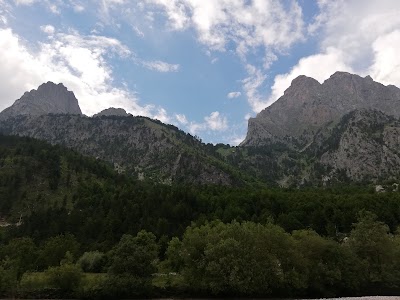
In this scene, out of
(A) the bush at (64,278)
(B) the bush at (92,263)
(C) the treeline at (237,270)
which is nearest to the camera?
(C) the treeline at (237,270)

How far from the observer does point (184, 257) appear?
94.0 meters

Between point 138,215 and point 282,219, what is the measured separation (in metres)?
66.4

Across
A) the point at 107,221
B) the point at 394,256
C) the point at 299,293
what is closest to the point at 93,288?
the point at 299,293

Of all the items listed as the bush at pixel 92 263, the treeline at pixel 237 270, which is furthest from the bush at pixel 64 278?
the bush at pixel 92 263

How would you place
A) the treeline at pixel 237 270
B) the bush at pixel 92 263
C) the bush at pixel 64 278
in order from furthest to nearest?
1. the bush at pixel 92 263
2. the bush at pixel 64 278
3. the treeline at pixel 237 270

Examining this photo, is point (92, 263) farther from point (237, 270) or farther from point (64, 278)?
point (237, 270)

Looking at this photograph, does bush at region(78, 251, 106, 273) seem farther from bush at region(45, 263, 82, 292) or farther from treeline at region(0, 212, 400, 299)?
bush at region(45, 263, 82, 292)

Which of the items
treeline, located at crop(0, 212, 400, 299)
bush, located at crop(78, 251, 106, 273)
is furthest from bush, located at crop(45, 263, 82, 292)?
bush, located at crop(78, 251, 106, 273)

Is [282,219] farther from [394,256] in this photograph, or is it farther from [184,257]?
[184,257]

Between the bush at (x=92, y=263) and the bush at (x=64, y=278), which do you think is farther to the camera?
the bush at (x=92, y=263)

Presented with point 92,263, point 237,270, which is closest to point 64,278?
point 92,263

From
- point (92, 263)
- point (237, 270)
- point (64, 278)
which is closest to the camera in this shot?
point (237, 270)

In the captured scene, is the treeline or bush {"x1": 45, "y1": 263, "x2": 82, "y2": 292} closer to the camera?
the treeline

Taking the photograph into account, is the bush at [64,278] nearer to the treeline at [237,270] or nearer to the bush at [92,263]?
the treeline at [237,270]
